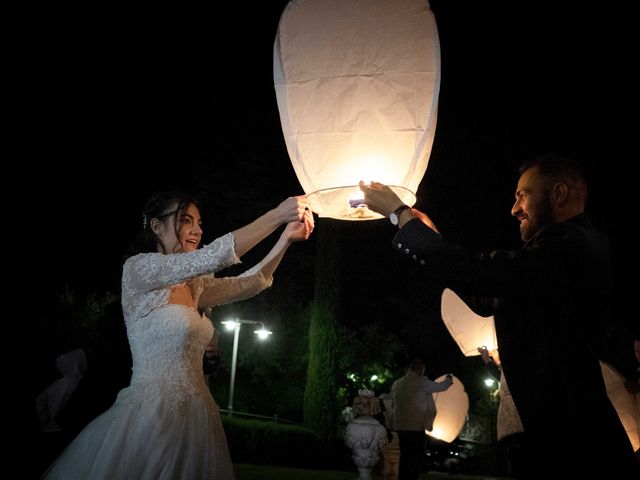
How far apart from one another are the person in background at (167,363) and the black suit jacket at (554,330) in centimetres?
115

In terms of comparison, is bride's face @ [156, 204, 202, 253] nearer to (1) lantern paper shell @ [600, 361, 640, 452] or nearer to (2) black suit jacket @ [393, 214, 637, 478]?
(2) black suit jacket @ [393, 214, 637, 478]

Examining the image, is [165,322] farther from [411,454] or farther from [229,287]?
[411,454]

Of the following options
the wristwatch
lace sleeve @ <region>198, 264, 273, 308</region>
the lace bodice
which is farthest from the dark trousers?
the wristwatch

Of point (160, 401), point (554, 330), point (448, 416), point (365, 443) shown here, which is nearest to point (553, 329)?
point (554, 330)

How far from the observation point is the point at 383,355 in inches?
1065

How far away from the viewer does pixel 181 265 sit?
8.86ft

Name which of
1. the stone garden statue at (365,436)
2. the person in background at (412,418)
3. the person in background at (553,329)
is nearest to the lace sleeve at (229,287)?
the person in background at (553,329)

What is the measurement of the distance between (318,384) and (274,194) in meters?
6.05

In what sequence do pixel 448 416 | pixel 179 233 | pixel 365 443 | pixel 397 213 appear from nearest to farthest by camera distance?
1. pixel 397 213
2. pixel 179 233
3. pixel 365 443
4. pixel 448 416

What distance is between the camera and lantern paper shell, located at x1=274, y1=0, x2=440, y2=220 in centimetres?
237

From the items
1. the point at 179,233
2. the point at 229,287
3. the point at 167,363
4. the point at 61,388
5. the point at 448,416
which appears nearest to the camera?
the point at 167,363

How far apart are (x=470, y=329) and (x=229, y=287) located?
168 inches

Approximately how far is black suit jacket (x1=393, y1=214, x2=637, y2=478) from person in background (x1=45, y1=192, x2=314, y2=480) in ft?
3.78

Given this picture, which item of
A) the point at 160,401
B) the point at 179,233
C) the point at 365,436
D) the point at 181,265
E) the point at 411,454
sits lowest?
the point at 411,454
